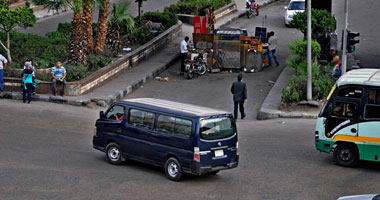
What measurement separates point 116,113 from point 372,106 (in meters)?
6.22

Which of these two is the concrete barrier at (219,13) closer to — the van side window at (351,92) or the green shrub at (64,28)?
the green shrub at (64,28)

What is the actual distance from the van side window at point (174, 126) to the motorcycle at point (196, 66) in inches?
569

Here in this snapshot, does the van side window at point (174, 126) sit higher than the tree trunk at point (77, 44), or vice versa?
the tree trunk at point (77, 44)

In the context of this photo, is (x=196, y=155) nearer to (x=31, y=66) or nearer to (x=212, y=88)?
(x=31, y=66)

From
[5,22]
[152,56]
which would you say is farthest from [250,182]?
[152,56]

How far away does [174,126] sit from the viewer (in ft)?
50.9

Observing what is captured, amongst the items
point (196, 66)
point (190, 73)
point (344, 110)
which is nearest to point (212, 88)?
point (190, 73)

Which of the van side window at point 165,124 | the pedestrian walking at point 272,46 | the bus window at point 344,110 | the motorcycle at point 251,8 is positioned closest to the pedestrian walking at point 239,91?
the bus window at point 344,110

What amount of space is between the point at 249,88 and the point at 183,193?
1421 cm

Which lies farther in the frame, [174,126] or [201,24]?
[201,24]

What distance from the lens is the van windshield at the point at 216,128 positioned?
50.0 feet

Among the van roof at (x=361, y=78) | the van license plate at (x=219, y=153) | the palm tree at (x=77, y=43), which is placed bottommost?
the van license plate at (x=219, y=153)

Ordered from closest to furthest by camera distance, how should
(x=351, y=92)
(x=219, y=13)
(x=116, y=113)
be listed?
(x=116, y=113) → (x=351, y=92) → (x=219, y=13)

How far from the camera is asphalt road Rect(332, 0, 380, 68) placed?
3478cm
